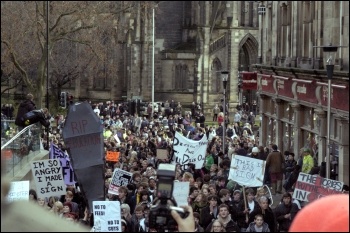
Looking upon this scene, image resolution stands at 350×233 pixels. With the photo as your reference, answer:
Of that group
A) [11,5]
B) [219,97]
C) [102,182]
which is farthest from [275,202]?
[219,97]

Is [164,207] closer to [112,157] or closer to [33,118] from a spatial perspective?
[33,118]

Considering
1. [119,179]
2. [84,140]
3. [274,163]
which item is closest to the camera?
[84,140]

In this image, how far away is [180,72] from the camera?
232 ft

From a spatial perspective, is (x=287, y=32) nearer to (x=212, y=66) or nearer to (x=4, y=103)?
(x=4, y=103)

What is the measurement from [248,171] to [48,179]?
10.7 ft

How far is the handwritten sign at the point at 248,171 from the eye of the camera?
54.1ft

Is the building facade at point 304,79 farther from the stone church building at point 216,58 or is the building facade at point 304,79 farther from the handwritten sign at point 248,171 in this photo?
the handwritten sign at point 248,171

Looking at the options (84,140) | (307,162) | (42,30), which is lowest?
(307,162)

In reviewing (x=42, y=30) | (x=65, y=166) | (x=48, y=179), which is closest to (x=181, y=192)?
(x=48, y=179)

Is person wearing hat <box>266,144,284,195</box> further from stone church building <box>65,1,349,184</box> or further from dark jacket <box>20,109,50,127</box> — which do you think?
dark jacket <box>20,109,50,127</box>

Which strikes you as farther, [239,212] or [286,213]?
[286,213]

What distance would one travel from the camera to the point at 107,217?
11.5 metres

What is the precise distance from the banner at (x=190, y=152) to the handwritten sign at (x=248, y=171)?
478cm

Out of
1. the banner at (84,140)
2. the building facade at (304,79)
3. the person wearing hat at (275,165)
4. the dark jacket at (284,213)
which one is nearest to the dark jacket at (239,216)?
the dark jacket at (284,213)
